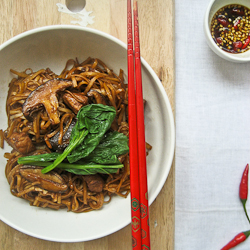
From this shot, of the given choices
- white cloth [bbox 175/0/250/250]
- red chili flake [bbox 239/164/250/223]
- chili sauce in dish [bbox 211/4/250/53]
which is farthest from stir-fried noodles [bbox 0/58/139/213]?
red chili flake [bbox 239/164/250/223]

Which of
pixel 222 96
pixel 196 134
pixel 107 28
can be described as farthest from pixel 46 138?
pixel 222 96

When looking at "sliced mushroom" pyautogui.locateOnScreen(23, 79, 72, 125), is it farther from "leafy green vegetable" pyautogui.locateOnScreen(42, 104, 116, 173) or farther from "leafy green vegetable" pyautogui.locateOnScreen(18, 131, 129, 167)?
"leafy green vegetable" pyautogui.locateOnScreen(18, 131, 129, 167)

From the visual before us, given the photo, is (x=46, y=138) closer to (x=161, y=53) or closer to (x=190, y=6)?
(x=161, y=53)

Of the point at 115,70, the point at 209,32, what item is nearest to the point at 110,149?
the point at 115,70

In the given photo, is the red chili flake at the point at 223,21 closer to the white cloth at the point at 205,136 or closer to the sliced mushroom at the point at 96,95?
the white cloth at the point at 205,136

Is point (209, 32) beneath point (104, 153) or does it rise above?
above

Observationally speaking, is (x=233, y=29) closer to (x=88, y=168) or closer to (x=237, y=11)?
(x=237, y=11)
